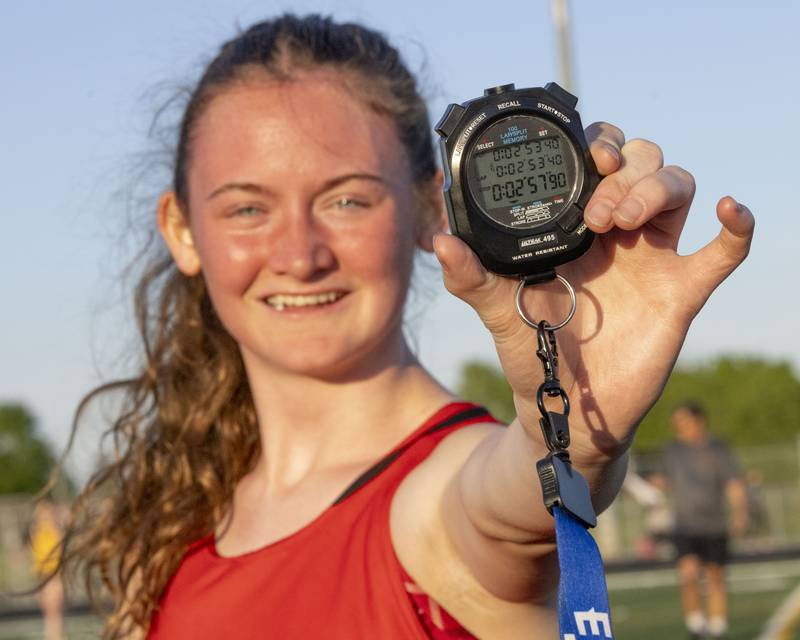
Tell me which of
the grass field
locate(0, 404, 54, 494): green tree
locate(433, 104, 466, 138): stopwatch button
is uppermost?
locate(433, 104, 466, 138): stopwatch button

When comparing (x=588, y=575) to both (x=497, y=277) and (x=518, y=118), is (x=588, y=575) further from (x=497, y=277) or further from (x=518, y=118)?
(x=518, y=118)

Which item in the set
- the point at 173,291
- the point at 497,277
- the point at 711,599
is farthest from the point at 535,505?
the point at 711,599

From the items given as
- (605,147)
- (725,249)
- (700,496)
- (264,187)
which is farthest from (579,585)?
(700,496)

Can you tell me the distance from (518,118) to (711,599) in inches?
371

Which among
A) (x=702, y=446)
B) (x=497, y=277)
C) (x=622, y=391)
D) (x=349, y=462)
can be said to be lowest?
(x=702, y=446)

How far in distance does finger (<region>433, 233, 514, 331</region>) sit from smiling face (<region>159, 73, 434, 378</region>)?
2.94 ft

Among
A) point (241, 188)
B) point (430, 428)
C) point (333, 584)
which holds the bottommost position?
point (333, 584)

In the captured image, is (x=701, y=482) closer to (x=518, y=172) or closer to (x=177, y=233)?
(x=177, y=233)

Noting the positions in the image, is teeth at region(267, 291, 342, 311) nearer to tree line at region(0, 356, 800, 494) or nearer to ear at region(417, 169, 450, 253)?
ear at region(417, 169, 450, 253)

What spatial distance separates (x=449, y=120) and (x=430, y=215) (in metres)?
1.07

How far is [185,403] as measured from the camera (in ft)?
11.1

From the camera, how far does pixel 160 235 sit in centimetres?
347

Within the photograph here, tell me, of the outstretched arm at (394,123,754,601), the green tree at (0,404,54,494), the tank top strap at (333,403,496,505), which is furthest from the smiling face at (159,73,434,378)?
the green tree at (0,404,54,494)

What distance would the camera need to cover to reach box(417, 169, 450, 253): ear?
9.17 ft
